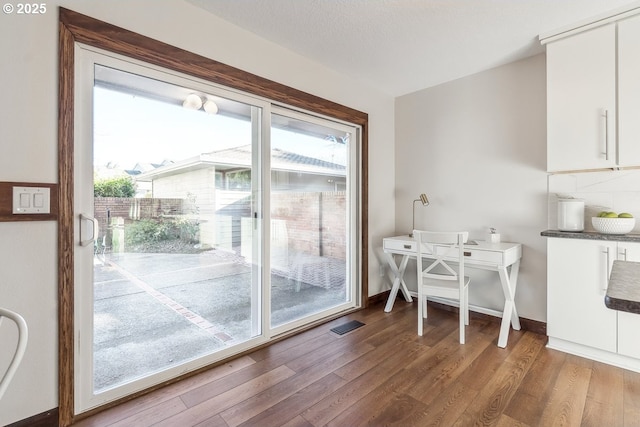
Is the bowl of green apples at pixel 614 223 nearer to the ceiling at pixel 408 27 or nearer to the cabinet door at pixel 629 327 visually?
the cabinet door at pixel 629 327

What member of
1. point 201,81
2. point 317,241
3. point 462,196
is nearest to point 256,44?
point 201,81

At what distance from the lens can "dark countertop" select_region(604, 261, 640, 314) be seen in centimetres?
71

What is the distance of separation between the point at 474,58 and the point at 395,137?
1181 mm

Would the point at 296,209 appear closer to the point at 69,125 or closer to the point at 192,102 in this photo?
the point at 192,102

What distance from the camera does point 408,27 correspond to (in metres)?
2.20

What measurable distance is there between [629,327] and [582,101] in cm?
164

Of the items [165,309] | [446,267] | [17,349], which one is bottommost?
[165,309]

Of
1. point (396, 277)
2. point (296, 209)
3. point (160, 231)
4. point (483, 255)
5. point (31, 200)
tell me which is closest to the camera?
point (31, 200)

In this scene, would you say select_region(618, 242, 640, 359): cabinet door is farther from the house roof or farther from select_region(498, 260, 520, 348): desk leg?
the house roof

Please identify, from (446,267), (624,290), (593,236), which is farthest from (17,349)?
(593,236)

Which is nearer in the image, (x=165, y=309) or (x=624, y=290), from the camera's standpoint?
(x=624, y=290)

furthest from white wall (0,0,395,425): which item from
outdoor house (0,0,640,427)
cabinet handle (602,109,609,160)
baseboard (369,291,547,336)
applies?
cabinet handle (602,109,609,160)

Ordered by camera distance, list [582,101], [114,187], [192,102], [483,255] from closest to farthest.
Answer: [114,187] < [192,102] < [582,101] < [483,255]

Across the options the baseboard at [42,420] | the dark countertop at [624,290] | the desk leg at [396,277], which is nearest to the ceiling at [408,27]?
the dark countertop at [624,290]
